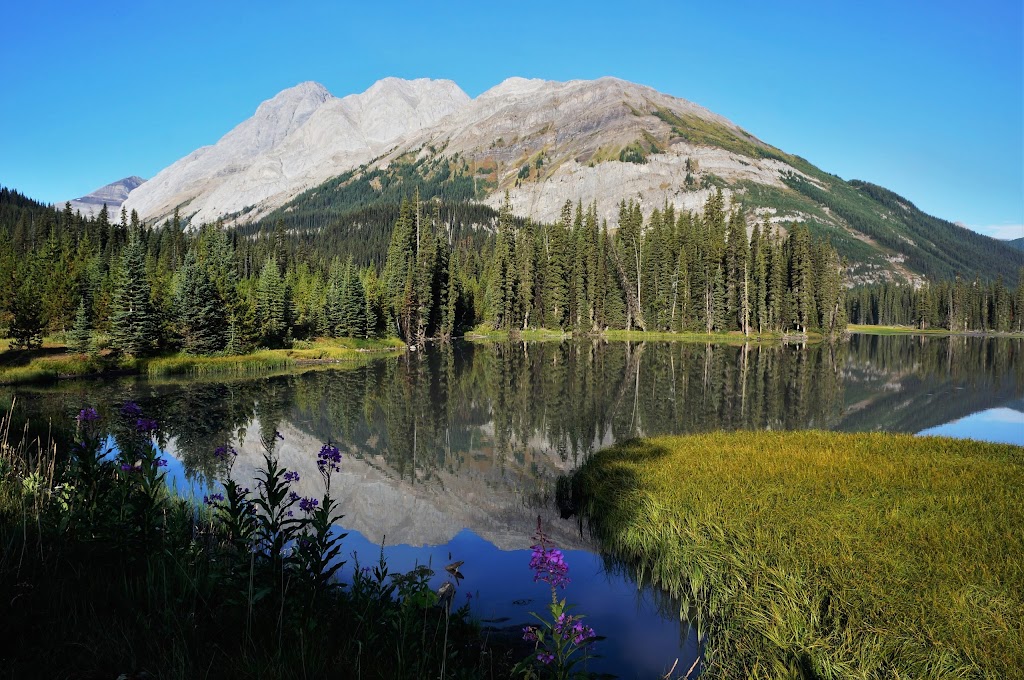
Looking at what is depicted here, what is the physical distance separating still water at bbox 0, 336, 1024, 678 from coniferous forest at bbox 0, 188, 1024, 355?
47.3 feet

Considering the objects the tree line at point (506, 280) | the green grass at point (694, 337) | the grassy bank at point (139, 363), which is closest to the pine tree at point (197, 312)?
the grassy bank at point (139, 363)

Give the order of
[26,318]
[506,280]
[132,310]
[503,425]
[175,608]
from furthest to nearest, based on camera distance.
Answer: [506,280], [132,310], [26,318], [503,425], [175,608]

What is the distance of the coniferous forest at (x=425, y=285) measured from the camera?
55.0m

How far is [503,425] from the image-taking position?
28031mm

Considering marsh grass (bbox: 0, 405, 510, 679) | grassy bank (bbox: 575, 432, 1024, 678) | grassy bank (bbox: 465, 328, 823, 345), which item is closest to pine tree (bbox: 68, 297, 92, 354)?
marsh grass (bbox: 0, 405, 510, 679)

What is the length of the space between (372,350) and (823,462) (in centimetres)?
6215

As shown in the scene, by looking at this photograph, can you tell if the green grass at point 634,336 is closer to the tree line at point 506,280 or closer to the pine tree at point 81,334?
the tree line at point 506,280

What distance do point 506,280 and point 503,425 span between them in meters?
75.0

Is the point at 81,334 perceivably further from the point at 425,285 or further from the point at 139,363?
the point at 425,285

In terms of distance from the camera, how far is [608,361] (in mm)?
58031

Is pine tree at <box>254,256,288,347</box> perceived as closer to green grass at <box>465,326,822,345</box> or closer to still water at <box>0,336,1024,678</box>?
still water at <box>0,336,1024,678</box>


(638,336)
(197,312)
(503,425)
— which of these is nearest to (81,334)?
(197,312)

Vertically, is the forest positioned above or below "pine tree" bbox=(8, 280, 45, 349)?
above

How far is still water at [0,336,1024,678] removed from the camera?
11.0 meters
